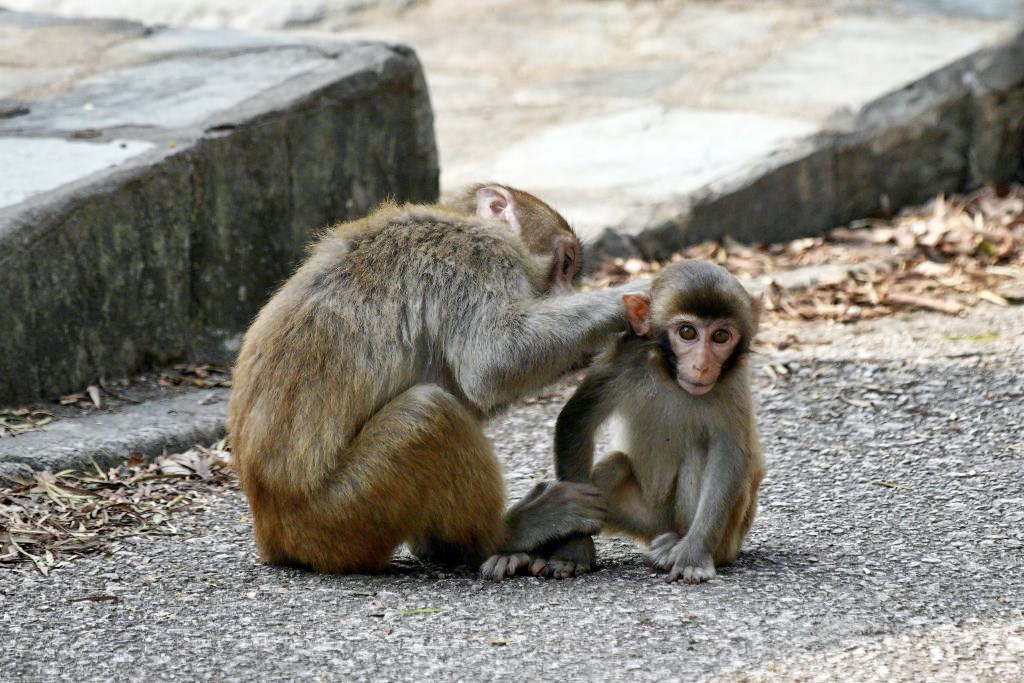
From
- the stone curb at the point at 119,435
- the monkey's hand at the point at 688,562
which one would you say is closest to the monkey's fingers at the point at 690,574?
the monkey's hand at the point at 688,562

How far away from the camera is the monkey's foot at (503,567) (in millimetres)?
4457

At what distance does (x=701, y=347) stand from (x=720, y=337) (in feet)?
0.22

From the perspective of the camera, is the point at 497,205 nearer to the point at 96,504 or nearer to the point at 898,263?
the point at 96,504

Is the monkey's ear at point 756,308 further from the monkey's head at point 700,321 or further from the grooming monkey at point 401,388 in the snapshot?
the grooming monkey at point 401,388

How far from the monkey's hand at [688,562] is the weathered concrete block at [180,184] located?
278 centimetres

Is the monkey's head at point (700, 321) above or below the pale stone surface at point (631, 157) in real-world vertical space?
above

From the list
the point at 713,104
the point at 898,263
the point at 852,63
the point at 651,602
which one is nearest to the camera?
the point at 651,602

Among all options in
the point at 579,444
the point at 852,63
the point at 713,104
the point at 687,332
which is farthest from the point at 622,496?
the point at 852,63

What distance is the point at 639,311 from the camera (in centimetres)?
448

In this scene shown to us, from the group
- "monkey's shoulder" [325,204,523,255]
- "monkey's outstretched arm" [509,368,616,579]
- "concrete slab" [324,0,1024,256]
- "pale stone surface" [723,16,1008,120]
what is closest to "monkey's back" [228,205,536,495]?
"monkey's shoulder" [325,204,523,255]

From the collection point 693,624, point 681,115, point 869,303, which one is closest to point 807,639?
point 693,624

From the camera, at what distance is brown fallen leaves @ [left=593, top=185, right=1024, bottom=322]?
7.28 meters

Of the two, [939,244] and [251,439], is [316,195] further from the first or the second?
[939,244]

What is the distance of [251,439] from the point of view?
173 inches
